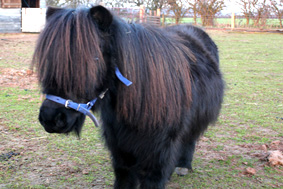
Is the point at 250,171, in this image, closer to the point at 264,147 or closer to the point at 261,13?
the point at 264,147

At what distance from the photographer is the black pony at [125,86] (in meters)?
1.83

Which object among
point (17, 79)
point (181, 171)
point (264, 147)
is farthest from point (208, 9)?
point (181, 171)

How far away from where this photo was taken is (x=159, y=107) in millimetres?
2186

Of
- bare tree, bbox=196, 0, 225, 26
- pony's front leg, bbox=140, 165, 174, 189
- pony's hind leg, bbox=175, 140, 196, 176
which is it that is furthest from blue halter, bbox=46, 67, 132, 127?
bare tree, bbox=196, 0, 225, 26

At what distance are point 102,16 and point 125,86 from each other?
49 centimetres

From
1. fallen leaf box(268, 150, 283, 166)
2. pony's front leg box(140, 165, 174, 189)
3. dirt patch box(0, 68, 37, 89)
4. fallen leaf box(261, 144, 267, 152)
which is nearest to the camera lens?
pony's front leg box(140, 165, 174, 189)

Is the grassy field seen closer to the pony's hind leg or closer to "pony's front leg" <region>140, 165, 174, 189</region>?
the pony's hind leg

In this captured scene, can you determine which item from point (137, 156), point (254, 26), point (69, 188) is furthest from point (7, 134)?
point (254, 26)

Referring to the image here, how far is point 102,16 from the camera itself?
1.92m

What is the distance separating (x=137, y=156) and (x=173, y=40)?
1.03 metres

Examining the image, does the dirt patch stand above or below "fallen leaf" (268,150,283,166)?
above

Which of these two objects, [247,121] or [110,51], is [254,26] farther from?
[110,51]

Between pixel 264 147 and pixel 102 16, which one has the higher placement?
pixel 102 16

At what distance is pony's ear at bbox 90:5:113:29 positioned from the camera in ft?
6.20
